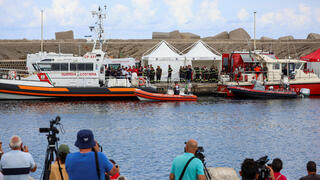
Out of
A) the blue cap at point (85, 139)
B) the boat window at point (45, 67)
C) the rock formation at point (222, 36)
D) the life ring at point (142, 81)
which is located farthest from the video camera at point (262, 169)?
the rock formation at point (222, 36)

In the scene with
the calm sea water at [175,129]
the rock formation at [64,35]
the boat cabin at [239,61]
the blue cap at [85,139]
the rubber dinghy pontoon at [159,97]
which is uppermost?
the rock formation at [64,35]

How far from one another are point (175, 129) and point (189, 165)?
641 inches

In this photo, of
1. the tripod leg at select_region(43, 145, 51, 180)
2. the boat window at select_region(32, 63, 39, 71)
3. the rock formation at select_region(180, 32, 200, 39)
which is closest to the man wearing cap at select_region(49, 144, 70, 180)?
the tripod leg at select_region(43, 145, 51, 180)

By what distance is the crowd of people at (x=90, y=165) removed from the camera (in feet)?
18.2

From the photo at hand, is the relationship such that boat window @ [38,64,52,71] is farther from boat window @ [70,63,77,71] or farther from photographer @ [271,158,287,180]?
photographer @ [271,158,287,180]

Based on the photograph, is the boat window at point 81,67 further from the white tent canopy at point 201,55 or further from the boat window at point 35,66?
the white tent canopy at point 201,55

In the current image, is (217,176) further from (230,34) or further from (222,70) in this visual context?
(230,34)

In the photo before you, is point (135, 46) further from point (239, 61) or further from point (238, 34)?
point (239, 61)

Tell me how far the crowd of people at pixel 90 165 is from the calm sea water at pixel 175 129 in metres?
7.21

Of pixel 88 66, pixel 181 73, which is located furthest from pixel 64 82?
pixel 181 73

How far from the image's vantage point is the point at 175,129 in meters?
22.1

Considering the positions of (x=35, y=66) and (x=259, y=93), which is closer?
(x=35, y=66)

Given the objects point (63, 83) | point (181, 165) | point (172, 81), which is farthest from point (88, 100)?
point (181, 165)

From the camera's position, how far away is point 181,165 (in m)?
5.89
